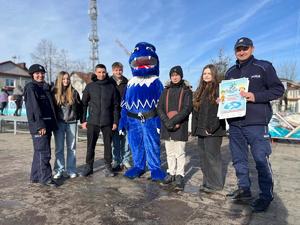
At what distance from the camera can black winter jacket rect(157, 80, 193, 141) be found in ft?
15.8

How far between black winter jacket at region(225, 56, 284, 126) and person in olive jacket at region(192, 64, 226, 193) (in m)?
0.61

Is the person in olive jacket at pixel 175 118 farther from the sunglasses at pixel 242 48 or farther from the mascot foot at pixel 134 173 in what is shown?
the sunglasses at pixel 242 48

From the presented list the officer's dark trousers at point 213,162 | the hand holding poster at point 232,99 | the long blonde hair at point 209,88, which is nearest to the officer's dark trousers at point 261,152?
the hand holding poster at point 232,99

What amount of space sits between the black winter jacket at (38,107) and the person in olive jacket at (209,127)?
90.1 inches

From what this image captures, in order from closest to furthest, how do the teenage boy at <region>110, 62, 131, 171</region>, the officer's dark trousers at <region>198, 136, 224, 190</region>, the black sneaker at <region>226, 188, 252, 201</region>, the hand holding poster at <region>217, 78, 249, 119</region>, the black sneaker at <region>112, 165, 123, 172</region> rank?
the hand holding poster at <region>217, 78, 249, 119</region> < the black sneaker at <region>226, 188, 252, 201</region> < the officer's dark trousers at <region>198, 136, 224, 190</region> < the black sneaker at <region>112, 165, 123, 172</region> < the teenage boy at <region>110, 62, 131, 171</region>

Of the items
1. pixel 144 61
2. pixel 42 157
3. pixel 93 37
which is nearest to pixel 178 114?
pixel 144 61

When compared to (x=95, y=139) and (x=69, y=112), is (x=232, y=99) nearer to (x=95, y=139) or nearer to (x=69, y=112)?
(x=95, y=139)

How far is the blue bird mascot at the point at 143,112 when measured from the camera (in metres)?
5.33

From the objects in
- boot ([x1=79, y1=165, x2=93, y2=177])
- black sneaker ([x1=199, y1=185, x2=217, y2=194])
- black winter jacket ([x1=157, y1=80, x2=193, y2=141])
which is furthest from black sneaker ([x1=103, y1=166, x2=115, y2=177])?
black sneaker ([x1=199, y1=185, x2=217, y2=194])

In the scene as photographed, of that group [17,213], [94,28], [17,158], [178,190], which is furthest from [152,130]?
[94,28]

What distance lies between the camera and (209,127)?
452cm

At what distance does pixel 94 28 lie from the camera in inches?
2004

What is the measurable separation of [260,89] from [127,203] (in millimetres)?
2257

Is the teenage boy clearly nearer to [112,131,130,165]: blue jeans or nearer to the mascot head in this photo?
[112,131,130,165]: blue jeans
